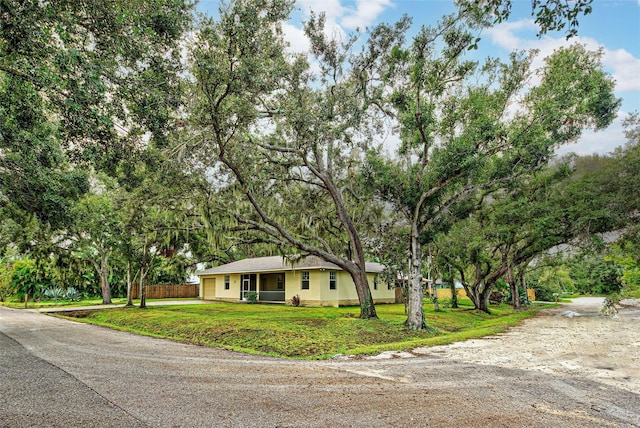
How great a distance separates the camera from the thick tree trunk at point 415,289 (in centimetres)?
1237

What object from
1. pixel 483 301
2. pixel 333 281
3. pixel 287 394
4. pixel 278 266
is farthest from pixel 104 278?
pixel 287 394

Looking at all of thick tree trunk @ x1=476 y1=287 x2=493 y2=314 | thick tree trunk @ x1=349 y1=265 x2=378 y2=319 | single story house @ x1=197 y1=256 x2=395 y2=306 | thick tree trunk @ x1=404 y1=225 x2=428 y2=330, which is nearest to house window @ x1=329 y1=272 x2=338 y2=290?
single story house @ x1=197 y1=256 x2=395 y2=306

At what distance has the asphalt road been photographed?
4.24 m

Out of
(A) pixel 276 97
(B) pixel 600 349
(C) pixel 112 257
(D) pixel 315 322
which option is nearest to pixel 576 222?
(B) pixel 600 349

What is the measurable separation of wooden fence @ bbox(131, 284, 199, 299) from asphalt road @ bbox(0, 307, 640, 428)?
94.5 ft

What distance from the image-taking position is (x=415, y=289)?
12602 millimetres

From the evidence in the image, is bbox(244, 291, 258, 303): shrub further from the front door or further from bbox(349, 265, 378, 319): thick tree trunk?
bbox(349, 265, 378, 319): thick tree trunk

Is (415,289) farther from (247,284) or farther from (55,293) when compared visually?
(55,293)

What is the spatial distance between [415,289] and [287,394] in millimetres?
8175

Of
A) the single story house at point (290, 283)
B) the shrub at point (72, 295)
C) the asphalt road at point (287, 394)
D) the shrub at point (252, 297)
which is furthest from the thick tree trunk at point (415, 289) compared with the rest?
the shrub at point (72, 295)

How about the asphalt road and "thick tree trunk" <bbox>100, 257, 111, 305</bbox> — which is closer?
the asphalt road

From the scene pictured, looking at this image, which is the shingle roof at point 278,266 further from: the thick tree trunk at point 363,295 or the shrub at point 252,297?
the thick tree trunk at point 363,295

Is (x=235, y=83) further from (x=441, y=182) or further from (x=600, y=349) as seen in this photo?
(x=600, y=349)

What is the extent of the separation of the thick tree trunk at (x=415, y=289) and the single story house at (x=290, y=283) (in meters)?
8.10
